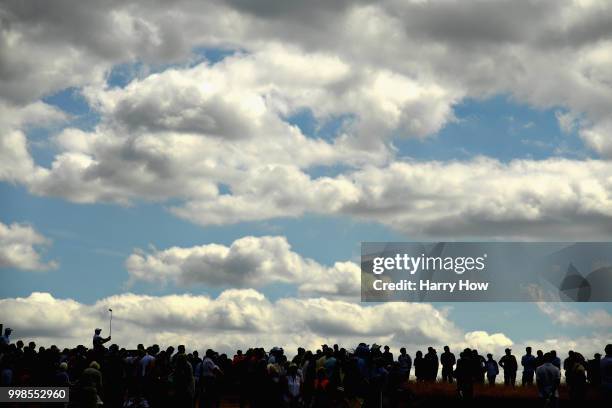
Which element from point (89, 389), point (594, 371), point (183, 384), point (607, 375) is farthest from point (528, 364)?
point (89, 389)

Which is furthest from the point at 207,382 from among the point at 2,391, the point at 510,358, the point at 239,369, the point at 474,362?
the point at 510,358

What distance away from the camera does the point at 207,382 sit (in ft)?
89.7

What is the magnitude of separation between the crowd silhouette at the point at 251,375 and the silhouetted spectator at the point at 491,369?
2784 mm

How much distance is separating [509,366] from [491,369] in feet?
2.62

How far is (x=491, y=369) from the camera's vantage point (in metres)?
35.1

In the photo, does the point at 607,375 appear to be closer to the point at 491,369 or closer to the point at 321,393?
the point at 321,393

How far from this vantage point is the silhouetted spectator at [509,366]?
113 ft

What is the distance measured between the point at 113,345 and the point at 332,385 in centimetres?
905

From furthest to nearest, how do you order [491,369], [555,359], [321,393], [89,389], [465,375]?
1. [491,369]
2. [465,375]
3. [555,359]
4. [321,393]
5. [89,389]

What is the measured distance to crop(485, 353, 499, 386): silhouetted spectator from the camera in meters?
35.0

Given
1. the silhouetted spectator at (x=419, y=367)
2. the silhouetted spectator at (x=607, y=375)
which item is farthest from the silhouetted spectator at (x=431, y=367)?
the silhouetted spectator at (x=607, y=375)

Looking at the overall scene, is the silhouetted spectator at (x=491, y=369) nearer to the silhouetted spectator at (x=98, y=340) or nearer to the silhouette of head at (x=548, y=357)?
the silhouette of head at (x=548, y=357)

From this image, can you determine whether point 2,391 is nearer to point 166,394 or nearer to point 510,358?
point 166,394

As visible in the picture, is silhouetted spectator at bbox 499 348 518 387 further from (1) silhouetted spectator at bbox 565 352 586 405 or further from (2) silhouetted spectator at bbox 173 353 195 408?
(2) silhouetted spectator at bbox 173 353 195 408
